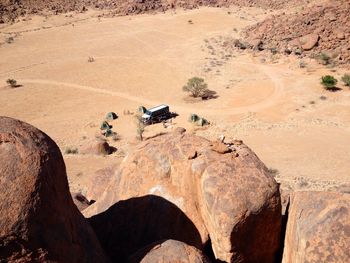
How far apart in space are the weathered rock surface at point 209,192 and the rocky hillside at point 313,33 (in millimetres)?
33587

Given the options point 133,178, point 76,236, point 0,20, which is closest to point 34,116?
point 133,178

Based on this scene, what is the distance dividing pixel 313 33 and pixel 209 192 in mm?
39328

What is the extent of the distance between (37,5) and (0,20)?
8.73m

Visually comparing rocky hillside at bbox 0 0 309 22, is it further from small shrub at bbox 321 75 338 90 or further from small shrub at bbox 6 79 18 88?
small shrub at bbox 321 75 338 90

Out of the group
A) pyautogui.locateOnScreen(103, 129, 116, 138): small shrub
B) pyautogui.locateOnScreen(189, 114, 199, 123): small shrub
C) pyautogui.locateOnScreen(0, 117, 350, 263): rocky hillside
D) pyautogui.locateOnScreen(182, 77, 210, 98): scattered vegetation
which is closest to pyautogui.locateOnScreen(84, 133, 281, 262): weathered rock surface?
pyautogui.locateOnScreen(0, 117, 350, 263): rocky hillside

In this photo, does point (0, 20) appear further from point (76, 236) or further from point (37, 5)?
point (76, 236)

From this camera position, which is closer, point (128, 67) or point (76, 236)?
point (76, 236)

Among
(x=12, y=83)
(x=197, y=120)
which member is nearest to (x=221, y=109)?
(x=197, y=120)

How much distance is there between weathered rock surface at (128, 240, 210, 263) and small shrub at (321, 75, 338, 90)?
95.9 ft

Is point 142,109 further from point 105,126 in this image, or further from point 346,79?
point 346,79

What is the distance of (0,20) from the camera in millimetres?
62094

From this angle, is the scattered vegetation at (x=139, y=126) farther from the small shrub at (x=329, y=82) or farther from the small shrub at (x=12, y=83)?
the small shrub at (x=329, y=82)

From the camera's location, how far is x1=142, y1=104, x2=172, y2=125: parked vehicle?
1187 inches

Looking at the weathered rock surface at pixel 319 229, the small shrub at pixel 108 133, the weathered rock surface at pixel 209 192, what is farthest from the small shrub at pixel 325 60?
the weathered rock surface at pixel 319 229
